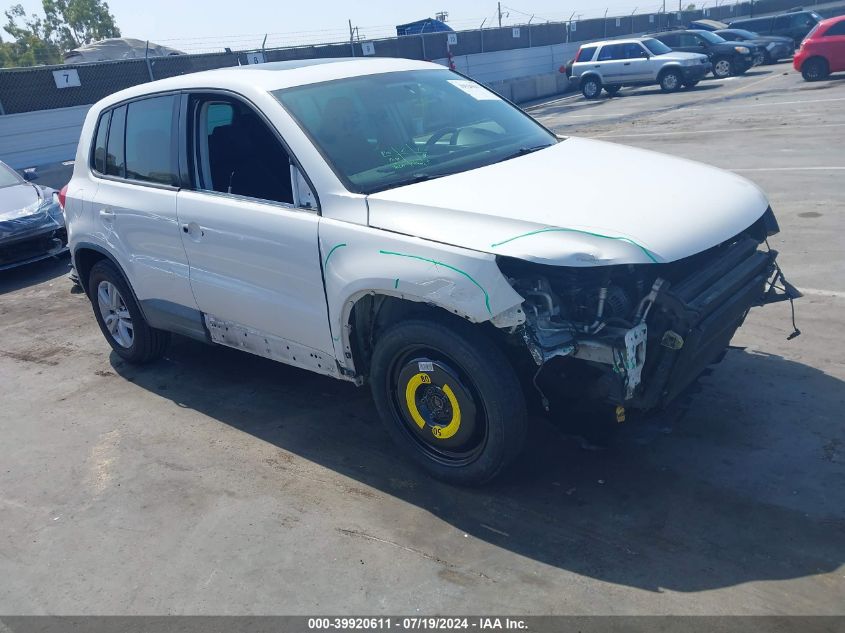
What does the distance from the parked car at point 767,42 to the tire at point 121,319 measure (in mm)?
27217

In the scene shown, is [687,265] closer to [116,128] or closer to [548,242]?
[548,242]

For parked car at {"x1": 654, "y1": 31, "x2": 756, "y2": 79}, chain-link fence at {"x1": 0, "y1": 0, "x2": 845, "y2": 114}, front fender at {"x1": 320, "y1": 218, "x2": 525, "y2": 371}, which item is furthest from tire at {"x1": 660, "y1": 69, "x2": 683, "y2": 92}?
front fender at {"x1": 320, "y1": 218, "x2": 525, "y2": 371}

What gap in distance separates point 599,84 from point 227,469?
934 inches

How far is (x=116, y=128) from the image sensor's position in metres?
5.62

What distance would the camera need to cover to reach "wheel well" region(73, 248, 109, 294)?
6.04 metres

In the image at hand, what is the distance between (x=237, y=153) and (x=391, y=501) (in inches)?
87.0

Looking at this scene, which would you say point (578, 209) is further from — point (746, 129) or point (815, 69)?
point (815, 69)

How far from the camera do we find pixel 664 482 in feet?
12.8

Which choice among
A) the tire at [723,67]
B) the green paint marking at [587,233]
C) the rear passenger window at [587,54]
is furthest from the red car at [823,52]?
the green paint marking at [587,233]

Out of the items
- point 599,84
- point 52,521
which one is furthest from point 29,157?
point 52,521

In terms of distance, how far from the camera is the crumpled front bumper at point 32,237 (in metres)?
9.41

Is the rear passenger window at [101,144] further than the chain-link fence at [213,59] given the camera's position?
No

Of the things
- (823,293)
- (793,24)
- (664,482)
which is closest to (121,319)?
(664,482)

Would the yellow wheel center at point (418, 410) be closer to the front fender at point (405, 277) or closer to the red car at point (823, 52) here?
the front fender at point (405, 277)
